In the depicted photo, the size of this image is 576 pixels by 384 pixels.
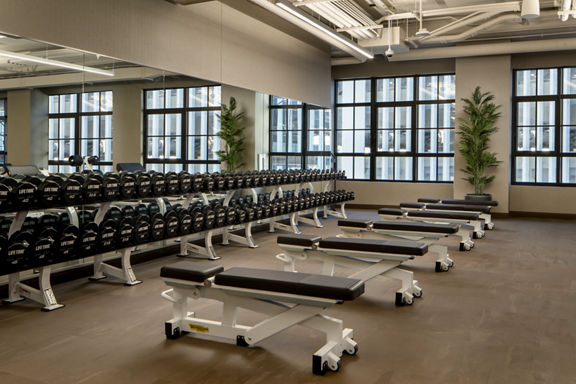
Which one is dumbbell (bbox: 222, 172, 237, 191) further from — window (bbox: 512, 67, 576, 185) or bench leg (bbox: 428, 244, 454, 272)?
window (bbox: 512, 67, 576, 185)

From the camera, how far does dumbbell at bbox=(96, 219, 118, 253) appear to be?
4.33 meters

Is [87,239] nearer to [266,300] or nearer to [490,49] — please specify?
[266,300]

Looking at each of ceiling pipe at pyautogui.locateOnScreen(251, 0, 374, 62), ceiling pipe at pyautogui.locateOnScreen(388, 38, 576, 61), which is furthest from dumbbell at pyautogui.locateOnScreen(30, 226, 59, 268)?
ceiling pipe at pyautogui.locateOnScreen(388, 38, 576, 61)

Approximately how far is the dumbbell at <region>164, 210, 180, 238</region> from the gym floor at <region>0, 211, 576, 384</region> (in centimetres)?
44

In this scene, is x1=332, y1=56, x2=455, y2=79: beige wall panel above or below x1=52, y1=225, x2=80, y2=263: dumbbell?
above

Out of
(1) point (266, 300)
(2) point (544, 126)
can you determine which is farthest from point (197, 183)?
(2) point (544, 126)

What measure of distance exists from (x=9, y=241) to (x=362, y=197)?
879 centimetres

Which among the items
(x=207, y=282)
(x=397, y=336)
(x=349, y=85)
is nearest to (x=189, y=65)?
(x=207, y=282)

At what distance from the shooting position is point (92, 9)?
16.6ft

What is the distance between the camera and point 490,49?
965 cm

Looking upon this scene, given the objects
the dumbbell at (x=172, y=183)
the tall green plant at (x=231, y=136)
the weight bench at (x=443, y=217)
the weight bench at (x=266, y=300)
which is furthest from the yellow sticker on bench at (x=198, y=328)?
Result: the weight bench at (x=443, y=217)

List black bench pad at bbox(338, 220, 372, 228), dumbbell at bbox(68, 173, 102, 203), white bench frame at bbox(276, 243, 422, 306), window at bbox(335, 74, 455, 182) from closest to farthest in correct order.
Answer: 1. white bench frame at bbox(276, 243, 422, 306)
2. dumbbell at bbox(68, 173, 102, 203)
3. black bench pad at bbox(338, 220, 372, 228)
4. window at bbox(335, 74, 455, 182)

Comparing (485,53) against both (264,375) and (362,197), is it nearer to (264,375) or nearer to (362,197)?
(362,197)

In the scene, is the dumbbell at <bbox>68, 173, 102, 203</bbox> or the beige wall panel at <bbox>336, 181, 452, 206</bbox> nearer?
the dumbbell at <bbox>68, 173, 102, 203</bbox>
